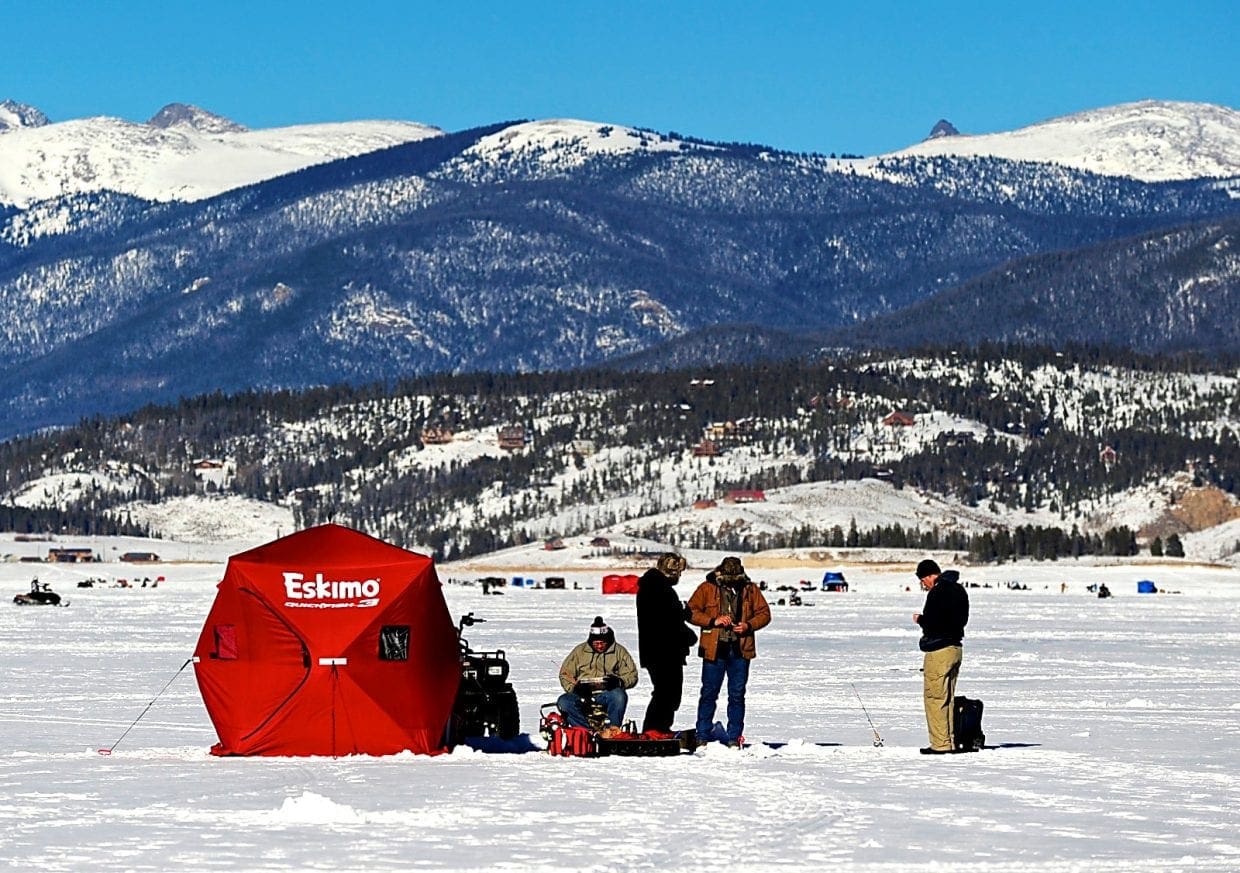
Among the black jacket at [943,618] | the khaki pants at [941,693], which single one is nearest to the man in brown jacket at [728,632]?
the black jacket at [943,618]

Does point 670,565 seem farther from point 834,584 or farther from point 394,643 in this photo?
point 834,584

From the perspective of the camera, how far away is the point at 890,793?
26.0 m

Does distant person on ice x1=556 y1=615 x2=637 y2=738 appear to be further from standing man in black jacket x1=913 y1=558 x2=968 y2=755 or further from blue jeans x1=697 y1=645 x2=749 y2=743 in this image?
standing man in black jacket x1=913 y1=558 x2=968 y2=755

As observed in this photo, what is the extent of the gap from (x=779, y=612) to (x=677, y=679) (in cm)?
6730

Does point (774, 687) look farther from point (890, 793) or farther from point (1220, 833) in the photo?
point (1220, 833)

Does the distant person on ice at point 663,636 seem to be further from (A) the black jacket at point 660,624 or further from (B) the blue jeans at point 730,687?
(B) the blue jeans at point 730,687

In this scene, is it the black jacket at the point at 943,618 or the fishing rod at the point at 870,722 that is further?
the fishing rod at the point at 870,722

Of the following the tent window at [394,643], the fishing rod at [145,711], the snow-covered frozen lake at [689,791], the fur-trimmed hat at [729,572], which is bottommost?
the snow-covered frozen lake at [689,791]

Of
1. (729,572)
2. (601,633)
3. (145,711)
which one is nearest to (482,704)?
(601,633)

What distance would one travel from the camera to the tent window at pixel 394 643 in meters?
28.7

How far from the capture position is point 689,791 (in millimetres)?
26125

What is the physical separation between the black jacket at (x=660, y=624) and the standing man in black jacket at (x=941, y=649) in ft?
8.75

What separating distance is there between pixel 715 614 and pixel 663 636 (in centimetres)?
76

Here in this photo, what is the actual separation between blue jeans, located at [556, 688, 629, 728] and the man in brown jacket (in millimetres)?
961
